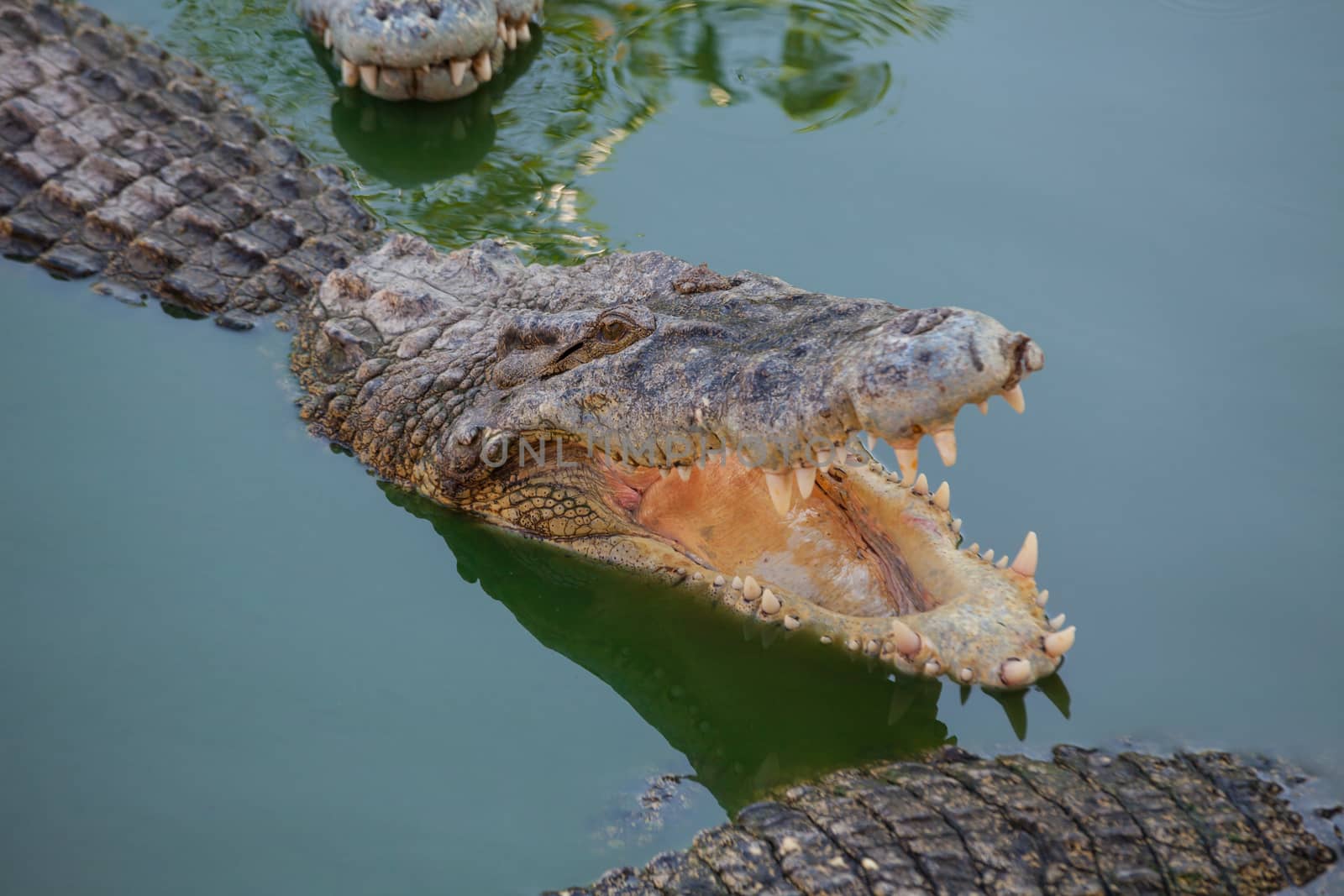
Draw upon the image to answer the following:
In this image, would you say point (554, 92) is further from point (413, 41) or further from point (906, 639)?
point (906, 639)

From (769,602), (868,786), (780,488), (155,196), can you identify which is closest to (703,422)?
(780,488)

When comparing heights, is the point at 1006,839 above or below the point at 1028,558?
below

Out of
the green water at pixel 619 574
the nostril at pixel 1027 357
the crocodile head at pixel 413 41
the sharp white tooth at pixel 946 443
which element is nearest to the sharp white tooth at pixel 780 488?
the sharp white tooth at pixel 946 443

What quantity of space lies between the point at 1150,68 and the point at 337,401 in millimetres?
5030

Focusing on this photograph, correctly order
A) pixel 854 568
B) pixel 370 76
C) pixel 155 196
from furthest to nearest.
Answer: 1. pixel 370 76
2. pixel 155 196
3. pixel 854 568

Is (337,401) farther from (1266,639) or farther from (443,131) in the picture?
(1266,639)

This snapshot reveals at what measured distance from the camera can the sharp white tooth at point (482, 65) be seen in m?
6.02

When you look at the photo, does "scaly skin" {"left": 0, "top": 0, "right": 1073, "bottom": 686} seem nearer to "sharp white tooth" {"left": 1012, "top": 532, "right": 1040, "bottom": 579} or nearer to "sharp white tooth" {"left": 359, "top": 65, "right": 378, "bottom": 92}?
"sharp white tooth" {"left": 1012, "top": 532, "right": 1040, "bottom": 579}

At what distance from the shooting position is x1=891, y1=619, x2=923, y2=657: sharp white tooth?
3.26m

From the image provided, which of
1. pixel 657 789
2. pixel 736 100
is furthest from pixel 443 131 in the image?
pixel 657 789

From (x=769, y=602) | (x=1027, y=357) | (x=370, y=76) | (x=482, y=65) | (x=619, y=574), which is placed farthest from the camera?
(x=482, y=65)

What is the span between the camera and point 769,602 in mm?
3410

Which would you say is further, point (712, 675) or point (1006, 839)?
point (712, 675)

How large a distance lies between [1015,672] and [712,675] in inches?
37.7
